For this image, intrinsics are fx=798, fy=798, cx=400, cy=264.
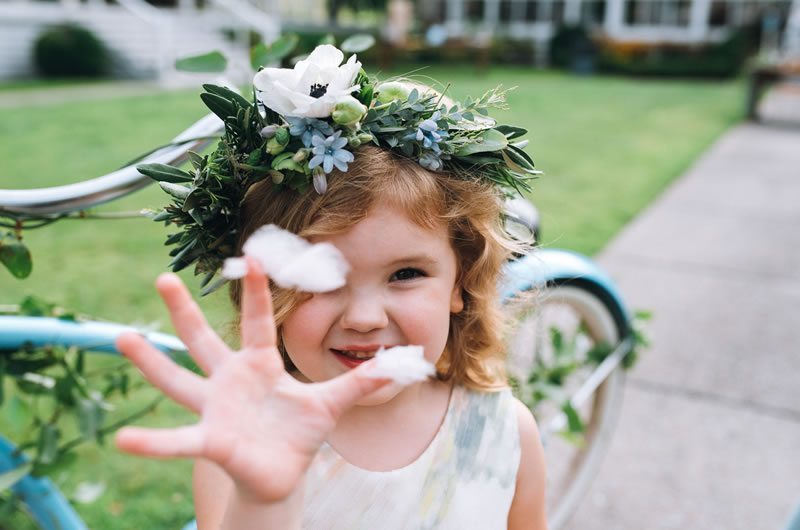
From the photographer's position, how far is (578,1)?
24891 millimetres

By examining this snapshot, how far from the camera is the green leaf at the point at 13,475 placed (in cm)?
175

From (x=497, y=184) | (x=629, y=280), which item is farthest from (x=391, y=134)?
(x=629, y=280)

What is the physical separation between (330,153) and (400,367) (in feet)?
1.22

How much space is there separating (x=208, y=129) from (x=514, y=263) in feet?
2.86

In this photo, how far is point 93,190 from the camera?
151 centimetres

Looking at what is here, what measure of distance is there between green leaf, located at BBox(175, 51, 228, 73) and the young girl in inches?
14.6

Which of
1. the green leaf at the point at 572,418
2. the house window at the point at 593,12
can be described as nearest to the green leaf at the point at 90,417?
the green leaf at the point at 572,418

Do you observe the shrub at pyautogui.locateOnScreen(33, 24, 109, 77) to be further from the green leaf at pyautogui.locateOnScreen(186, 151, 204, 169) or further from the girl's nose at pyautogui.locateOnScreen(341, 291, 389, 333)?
the girl's nose at pyautogui.locateOnScreen(341, 291, 389, 333)

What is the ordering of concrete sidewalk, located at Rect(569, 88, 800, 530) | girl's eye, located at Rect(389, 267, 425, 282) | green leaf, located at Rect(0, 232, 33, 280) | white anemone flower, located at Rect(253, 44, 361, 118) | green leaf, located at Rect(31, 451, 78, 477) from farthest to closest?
1. concrete sidewalk, located at Rect(569, 88, 800, 530)
2. green leaf, located at Rect(31, 451, 78, 477)
3. green leaf, located at Rect(0, 232, 33, 280)
4. girl's eye, located at Rect(389, 267, 425, 282)
5. white anemone flower, located at Rect(253, 44, 361, 118)

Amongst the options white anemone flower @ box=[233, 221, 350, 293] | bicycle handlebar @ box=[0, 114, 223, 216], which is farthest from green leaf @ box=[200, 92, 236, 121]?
white anemone flower @ box=[233, 221, 350, 293]

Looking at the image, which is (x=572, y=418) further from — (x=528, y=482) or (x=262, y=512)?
(x=262, y=512)

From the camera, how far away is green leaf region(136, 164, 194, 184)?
4.29 ft

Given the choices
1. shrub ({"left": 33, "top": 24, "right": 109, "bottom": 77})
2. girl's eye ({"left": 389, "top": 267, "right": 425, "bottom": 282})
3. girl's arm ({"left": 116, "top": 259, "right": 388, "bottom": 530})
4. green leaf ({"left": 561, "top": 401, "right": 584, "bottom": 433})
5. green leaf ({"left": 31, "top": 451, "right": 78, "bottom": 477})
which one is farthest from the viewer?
shrub ({"left": 33, "top": 24, "right": 109, "bottom": 77})

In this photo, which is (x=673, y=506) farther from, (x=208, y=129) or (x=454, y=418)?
(x=208, y=129)
